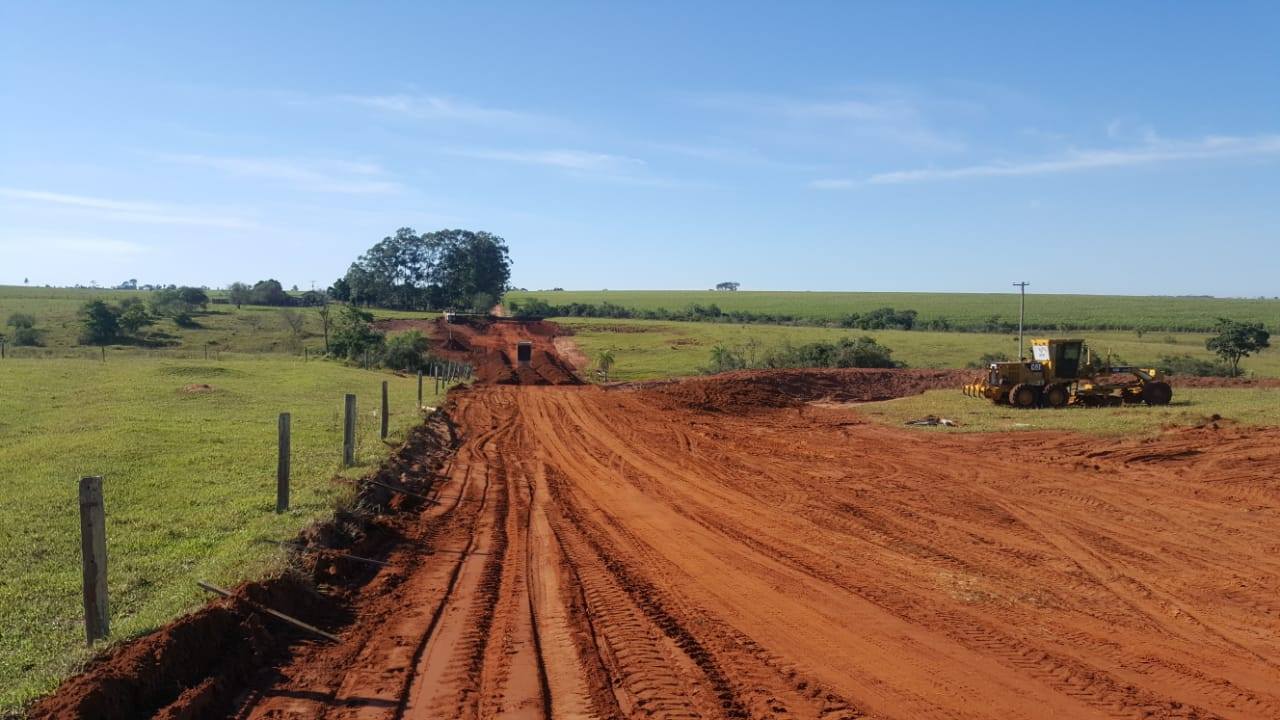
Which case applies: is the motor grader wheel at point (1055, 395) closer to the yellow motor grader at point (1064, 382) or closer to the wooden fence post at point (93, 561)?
the yellow motor grader at point (1064, 382)

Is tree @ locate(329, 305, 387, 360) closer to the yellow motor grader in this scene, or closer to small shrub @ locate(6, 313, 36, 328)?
small shrub @ locate(6, 313, 36, 328)

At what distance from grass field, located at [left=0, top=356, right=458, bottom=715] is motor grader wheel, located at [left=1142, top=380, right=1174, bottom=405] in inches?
929

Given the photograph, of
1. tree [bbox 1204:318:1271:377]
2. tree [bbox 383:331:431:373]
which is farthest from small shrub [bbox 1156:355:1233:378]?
tree [bbox 383:331:431:373]

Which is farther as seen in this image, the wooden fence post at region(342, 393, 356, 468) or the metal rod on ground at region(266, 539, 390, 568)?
the wooden fence post at region(342, 393, 356, 468)

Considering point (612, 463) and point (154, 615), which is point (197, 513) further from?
point (612, 463)

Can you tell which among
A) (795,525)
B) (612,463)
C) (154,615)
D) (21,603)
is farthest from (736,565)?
(612,463)

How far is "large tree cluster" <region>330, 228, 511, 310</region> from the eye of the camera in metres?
111

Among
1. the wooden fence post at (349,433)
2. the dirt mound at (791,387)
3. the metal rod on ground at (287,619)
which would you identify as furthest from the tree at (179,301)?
the metal rod on ground at (287,619)

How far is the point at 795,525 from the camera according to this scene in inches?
521

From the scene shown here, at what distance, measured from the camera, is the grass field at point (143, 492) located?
8.09m

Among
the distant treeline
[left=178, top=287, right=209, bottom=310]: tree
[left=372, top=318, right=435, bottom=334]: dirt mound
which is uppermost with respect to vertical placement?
[left=178, top=287, right=209, bottom=310]: tree

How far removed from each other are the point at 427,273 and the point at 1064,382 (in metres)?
93.2

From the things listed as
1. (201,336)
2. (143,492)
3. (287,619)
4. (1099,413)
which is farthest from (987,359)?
(201,336)

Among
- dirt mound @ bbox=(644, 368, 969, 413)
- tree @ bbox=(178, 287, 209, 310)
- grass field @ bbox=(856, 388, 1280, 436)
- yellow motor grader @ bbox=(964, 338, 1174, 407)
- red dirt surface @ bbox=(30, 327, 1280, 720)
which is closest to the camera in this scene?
red dirt surface @ bbox=(30, 327, 1280, 720)
